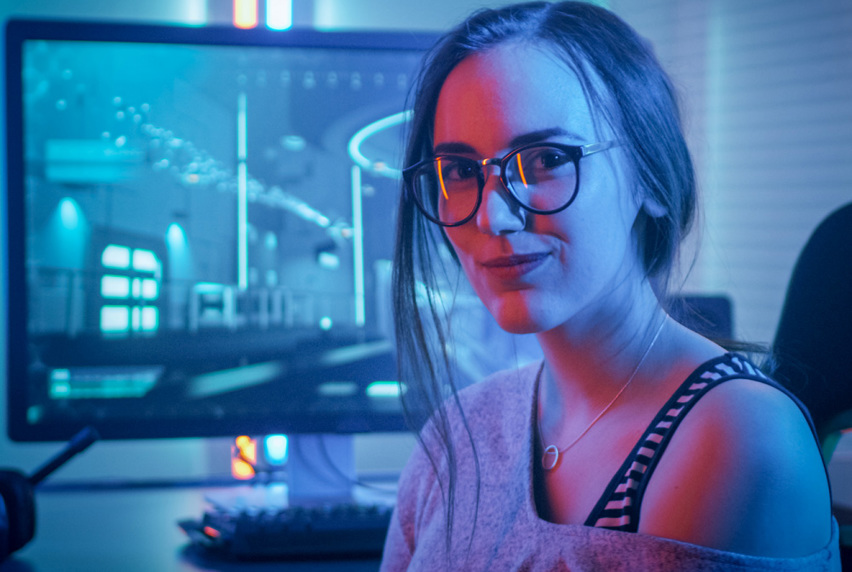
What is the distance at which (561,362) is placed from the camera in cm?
68

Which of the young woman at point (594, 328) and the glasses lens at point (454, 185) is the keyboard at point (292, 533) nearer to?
the young woman at point (594, 328)

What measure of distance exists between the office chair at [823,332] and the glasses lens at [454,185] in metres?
0.40

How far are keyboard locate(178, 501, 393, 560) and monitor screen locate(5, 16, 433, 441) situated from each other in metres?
0.17

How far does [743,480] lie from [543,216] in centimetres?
26

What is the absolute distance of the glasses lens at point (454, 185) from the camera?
612 mm

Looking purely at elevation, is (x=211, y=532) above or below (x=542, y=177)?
below

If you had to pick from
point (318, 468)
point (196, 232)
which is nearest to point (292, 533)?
point (318, 468)

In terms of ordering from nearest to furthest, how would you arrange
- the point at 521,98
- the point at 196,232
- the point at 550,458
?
the point at 521,98
the point at 550,458
the point at 196,232

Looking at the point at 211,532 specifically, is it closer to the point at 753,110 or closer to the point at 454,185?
the point at 454,185

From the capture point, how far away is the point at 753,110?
1692 mm

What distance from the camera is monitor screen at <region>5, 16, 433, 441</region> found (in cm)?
105

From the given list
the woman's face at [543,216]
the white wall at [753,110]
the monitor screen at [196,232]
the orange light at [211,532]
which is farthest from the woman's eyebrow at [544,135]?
the white wall at [753,110]

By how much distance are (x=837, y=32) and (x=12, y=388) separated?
1993 mm

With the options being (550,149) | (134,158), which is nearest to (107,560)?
(134,158)
